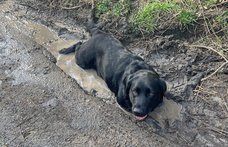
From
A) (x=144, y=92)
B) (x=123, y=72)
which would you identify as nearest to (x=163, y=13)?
(x=123, y=72)

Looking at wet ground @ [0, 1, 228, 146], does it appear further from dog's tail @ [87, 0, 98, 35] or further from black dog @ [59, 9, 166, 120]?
dog's tail @ [87, 0, 98, 35]

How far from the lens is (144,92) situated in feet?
9.54

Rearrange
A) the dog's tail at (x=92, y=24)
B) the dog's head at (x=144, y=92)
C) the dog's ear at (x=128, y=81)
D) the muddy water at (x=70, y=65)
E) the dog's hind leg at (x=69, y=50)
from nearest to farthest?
the dog's head at (x=144, y=92) < the dog's ear at (x=128, y=81) < the muddy water at (x=70, y=65) < the dog's hind leg at (x=69, y=50) < the dog's tail at (x=92, y=24)

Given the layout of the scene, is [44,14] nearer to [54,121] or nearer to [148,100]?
[54,121]

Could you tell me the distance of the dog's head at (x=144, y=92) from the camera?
9.43 feet

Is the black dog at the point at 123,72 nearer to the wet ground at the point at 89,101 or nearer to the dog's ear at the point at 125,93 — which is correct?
the dog's ear at the point at 125,93

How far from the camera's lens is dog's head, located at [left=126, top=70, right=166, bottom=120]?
2.88 metres

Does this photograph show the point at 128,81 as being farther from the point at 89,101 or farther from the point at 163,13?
the point at 163,13

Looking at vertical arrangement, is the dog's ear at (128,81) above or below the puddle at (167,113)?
above

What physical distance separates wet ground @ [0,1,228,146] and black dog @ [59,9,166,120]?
0.24 m

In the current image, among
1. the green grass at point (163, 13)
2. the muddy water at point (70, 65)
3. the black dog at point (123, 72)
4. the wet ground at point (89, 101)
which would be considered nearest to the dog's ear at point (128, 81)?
the black dog at point (123, 72)

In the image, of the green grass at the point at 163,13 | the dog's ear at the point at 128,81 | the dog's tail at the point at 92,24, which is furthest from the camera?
the dog's tail at the point at 92,24

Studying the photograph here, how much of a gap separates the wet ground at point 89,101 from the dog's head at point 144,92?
1.28 ft

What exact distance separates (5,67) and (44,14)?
252 centimetres
